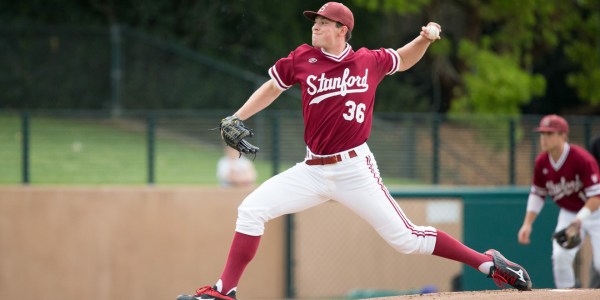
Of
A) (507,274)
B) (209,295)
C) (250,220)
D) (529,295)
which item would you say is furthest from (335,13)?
(529,295)

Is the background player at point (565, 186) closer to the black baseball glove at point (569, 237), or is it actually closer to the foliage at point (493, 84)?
the black baseball glove at point (569, 237)

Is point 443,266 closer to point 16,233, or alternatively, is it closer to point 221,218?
point 221,218

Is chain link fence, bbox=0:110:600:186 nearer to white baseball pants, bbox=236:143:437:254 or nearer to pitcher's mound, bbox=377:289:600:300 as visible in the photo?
pitcher's mound, bbox=377:289:600:300

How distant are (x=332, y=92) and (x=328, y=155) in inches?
16.0

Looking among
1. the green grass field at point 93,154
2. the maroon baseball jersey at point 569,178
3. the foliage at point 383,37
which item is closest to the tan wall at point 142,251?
the green grass field at point 93,154

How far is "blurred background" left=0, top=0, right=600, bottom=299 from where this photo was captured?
13594 millimetres

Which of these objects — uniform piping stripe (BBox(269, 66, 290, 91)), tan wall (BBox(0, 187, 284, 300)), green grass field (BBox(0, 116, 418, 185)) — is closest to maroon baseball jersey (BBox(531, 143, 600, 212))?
uniform piping stripe (BBox(269, 66, 290, 91))

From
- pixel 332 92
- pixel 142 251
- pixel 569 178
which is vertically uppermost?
Result: pixel 332 92

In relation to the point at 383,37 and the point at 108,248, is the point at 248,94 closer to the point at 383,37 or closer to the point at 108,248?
the point at 383,37

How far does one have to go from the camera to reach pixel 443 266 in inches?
508

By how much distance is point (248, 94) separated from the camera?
17422mm

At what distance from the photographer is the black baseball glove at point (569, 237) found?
901cm

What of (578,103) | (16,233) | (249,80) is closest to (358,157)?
(16,233)

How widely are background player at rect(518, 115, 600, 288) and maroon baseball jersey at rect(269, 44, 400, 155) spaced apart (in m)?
3.09
